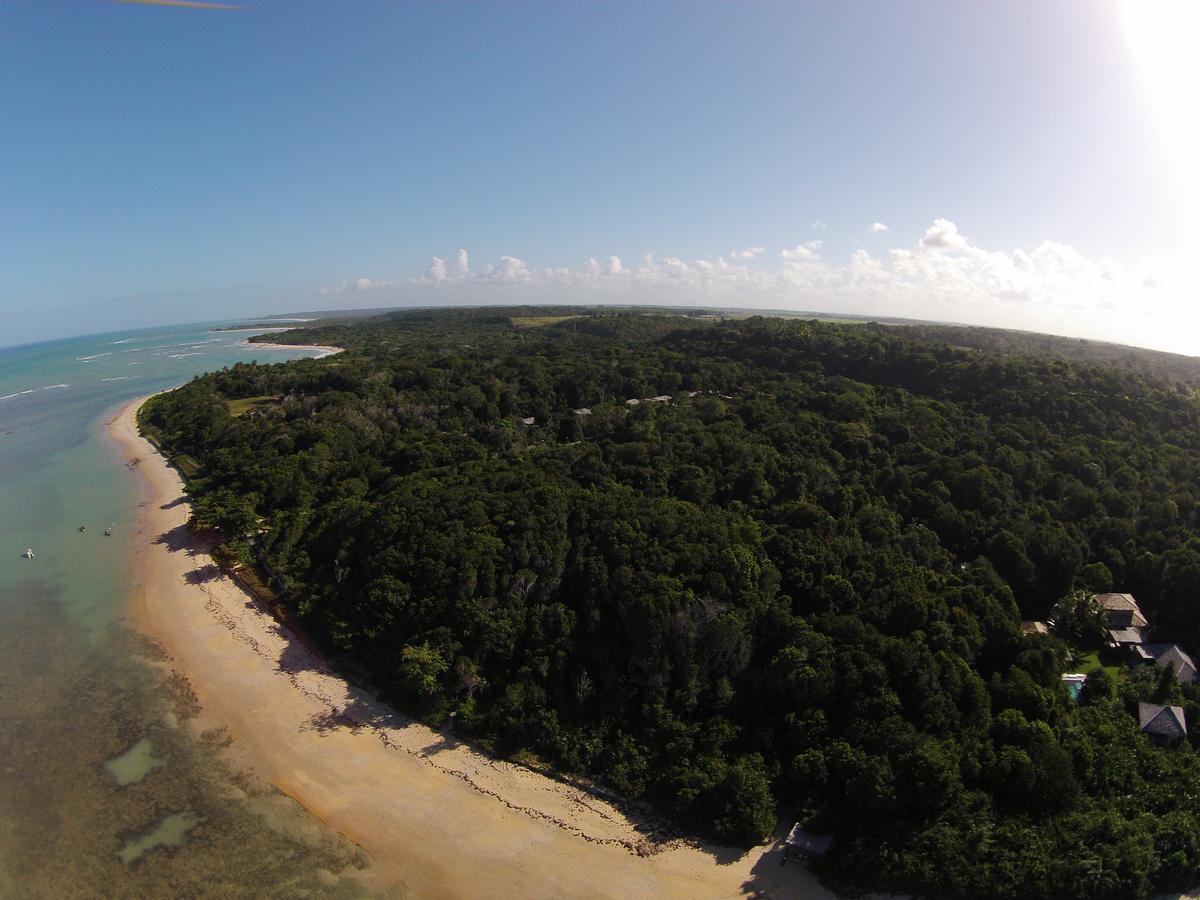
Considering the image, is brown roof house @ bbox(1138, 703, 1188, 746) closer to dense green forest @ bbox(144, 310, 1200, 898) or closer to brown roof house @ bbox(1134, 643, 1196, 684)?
dense green forest @ bbox(144, 310, 1200, 898)

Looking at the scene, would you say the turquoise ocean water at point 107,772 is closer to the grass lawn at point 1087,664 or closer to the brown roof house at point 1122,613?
the grass lawn at point 1087,664

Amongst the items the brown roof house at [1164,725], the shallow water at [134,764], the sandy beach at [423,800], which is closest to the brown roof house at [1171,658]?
the brown roof house at [1164,725]

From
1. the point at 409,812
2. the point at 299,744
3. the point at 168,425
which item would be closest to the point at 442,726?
the point at 409,812

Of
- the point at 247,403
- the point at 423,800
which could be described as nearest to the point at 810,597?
the point at 423,800

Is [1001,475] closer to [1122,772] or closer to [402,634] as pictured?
[1122,772]

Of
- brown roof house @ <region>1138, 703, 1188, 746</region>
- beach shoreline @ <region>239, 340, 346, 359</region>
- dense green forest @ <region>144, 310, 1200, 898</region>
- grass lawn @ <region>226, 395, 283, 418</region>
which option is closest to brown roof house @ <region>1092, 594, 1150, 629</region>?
dense green forest @ <region>144, 310, 1200, 898</region>
